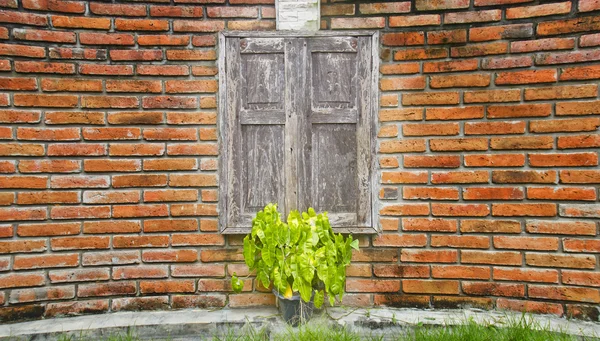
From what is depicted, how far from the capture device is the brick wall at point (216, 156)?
7.25 feet

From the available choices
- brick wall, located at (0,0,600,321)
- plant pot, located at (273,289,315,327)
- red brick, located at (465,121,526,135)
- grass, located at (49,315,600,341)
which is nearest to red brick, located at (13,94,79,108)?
brick wall, located at (0,0,600,321)

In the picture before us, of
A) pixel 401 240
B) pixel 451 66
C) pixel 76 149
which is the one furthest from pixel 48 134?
pixel 451 66

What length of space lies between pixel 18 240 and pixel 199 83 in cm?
149

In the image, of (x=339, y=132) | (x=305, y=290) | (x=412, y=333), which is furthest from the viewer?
(x=339, y=132)

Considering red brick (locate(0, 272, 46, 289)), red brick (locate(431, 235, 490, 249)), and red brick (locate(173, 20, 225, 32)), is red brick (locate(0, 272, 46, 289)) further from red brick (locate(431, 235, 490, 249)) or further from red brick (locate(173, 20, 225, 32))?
A: red brick (locate(431, 235, 490, 249))

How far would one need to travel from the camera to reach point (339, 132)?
8.10 ft

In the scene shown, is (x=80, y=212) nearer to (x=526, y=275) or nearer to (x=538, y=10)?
(x=526, y=275)

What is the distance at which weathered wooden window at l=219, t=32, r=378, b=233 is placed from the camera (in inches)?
95.3

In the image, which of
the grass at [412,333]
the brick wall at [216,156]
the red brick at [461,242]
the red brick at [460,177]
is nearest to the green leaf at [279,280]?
the grass at [412,333]

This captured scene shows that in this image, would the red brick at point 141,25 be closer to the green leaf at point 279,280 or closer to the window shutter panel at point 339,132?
the window shutter panel at point 339,132

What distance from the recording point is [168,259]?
240 centimetres

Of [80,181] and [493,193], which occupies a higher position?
[80,181]

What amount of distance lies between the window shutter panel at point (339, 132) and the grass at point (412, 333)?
651 mm

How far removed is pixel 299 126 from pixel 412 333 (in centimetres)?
145
